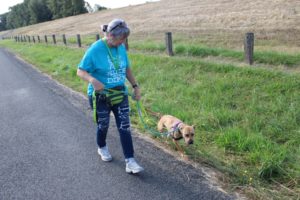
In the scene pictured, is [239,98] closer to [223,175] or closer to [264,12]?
[223,175]

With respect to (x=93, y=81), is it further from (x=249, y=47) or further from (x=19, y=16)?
(x=19, y=16)

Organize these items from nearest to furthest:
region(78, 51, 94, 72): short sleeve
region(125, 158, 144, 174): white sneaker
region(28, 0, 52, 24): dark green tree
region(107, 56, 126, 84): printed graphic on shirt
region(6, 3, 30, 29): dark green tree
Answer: region(78, 51, 94, 72): short sleeve, region(107, 56, 126, 84): printed graphic on shirt, region(125, 158, 144, 174): white sneaker, region(28, 0, 52, 24): dark green tree, region(6, 3, 30, 29): dark green tree

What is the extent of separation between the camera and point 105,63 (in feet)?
13.7

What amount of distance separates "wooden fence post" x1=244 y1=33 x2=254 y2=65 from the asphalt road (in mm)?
3985

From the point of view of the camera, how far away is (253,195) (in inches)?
150

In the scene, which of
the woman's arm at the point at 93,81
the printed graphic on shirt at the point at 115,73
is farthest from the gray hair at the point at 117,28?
the woman's arm at the point at 93,81

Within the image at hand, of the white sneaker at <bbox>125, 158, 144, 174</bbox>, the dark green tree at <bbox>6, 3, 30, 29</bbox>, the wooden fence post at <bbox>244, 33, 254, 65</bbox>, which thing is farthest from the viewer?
the dark green tree at <bbox>6, 3, 30, 29</bbox>

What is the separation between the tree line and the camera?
8550cm

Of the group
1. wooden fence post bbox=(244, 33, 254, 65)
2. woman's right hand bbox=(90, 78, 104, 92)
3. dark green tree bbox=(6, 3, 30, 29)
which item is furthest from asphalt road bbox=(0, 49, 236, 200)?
dark green tree bbox=(6, 3, 30, 29)

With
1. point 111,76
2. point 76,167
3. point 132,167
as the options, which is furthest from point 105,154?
point 111,76

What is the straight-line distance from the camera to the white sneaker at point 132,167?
14.5 feet

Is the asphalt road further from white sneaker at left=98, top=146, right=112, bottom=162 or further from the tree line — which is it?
the tree line

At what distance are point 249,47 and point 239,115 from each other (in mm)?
3081

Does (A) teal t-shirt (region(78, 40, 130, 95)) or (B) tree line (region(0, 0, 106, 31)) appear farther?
(B) tree line (region(0, 0, 106, 31))
